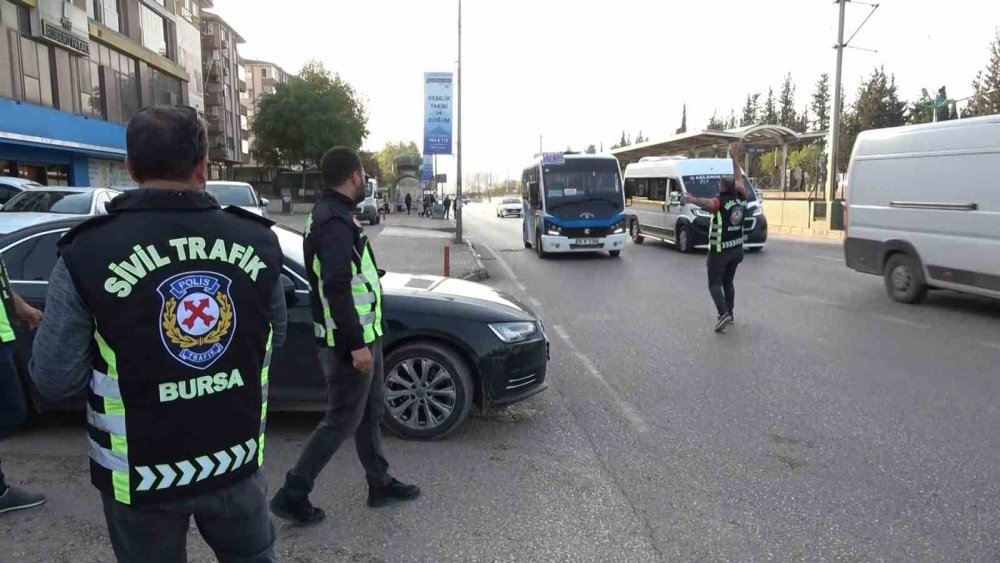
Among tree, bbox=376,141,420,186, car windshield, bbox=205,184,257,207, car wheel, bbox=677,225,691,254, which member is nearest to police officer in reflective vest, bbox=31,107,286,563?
car windshield, bbox=205,184,257,207

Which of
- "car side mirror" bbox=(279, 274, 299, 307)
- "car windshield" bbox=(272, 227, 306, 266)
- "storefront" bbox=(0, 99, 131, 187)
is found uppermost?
"storefront" bbox=(0, 99, 131, 187)

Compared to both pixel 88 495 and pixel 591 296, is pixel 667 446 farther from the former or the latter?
pixel 591 296

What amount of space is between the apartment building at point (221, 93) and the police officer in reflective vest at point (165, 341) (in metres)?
57.8

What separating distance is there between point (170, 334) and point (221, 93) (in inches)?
2615

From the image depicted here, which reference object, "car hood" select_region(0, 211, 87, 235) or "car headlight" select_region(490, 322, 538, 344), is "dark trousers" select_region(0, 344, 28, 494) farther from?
"car hood" select_region(0, 211, 87, 235)

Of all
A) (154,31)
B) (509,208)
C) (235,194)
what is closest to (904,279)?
(235,194)

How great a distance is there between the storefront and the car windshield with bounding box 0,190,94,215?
379 inches

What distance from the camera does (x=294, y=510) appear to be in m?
3.44

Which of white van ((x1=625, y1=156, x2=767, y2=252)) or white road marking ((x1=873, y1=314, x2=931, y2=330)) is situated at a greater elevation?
white van ((x1=625, y1=156, x2=767, y2=252))

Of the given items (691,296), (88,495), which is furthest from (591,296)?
(88,495)

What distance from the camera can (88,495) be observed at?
3801 millimetres

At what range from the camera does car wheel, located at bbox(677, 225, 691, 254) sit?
58.5 ft

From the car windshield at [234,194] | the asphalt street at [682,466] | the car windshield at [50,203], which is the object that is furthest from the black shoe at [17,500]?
the car windshield at [234,194]

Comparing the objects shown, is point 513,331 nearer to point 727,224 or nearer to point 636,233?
point 727,224
